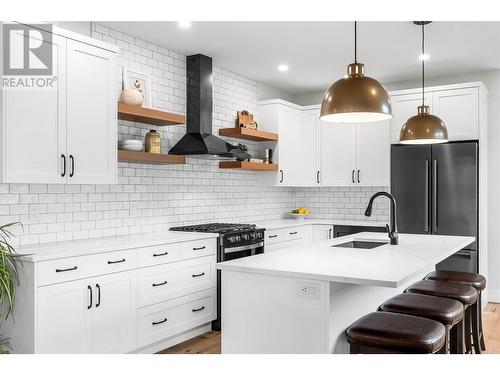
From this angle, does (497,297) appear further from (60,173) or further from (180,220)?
(60,173)

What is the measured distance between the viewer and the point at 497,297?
5.80 meters

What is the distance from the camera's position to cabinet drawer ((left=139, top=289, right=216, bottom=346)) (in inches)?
150

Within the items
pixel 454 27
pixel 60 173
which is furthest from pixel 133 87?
pixel 454 27

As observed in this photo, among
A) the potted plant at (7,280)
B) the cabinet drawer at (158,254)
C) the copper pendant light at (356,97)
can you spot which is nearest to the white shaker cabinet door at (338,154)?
the cabinet drawer at (158,254)

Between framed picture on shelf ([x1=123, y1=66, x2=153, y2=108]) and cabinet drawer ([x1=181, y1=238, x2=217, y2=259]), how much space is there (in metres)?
1.41

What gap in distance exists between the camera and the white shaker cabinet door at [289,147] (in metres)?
6.25

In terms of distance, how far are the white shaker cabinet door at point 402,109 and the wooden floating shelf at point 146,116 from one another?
110 inches

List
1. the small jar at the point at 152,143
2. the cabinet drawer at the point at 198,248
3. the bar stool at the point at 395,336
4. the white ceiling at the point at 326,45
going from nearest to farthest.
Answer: the bar stool at the point at 395,336 < the cabinet drawer at the point at 198,248 < the white ceiling at the point at 326,45 < the small jar at the point at 152,143

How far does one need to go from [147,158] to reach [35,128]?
116cm

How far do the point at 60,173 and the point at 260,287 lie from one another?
1.70m

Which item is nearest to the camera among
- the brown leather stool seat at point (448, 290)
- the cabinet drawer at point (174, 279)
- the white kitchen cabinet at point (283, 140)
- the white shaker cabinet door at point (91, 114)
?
the brown leather stool seat at point (448, 290)

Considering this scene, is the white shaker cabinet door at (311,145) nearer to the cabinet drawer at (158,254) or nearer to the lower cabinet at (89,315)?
the cabinet drawer at (158,254)

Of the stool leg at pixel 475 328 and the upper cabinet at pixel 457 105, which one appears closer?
the stool leg at pixel 475 328

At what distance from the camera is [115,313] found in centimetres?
353
